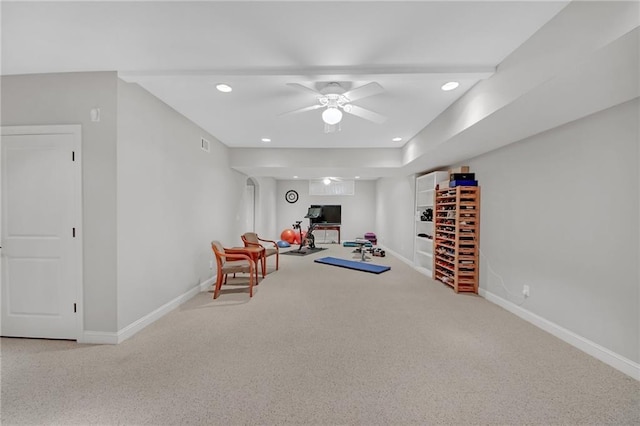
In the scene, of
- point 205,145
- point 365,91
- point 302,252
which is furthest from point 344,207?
point 365,91

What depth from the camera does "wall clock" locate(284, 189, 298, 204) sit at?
9.59 metres

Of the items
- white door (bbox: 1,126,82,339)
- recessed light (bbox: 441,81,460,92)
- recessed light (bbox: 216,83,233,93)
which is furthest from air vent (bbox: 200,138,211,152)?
recessed light (bbox: 441,81,460,92)

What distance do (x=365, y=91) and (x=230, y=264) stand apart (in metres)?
3.03

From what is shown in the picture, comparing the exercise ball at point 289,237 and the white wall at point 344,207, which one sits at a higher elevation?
the white wall at point 344,207

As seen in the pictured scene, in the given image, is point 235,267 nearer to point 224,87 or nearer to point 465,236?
point 224,87

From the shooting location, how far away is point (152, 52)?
207 centimetres

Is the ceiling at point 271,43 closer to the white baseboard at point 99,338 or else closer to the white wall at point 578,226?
the white wall at point 578,226

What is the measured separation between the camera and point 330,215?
9.29 metres

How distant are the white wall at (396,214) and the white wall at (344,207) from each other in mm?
458

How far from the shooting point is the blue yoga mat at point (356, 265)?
211 inches

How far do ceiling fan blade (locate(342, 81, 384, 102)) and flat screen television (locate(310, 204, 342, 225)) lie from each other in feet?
22.5

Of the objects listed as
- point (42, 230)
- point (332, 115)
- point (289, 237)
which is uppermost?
point (332, 115)

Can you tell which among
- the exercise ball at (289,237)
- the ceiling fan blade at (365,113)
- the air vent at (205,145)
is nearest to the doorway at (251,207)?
the exercise ball at (289,237)

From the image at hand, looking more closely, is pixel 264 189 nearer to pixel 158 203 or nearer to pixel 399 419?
pixel 158 203
